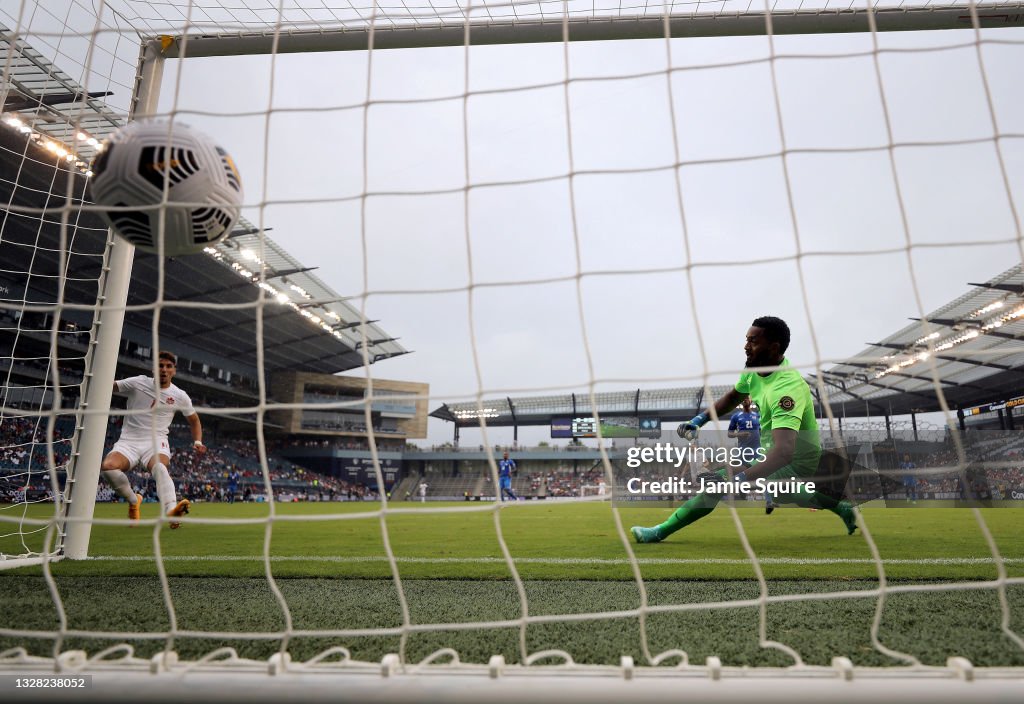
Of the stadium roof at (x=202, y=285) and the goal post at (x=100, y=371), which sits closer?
the goal post at (x=100, y=371)

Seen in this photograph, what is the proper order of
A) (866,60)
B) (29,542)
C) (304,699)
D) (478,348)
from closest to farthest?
(304,699), (478,348), (866,60), (29,542)

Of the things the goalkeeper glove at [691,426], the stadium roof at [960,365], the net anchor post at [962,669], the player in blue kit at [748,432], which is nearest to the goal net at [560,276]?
the net anchor post at [962,669]

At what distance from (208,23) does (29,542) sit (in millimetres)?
5368

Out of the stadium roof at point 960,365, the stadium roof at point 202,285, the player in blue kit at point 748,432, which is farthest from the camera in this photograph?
the stadium roof at point 960,365

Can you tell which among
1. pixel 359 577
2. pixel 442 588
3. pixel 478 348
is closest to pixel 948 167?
pixel 478 348

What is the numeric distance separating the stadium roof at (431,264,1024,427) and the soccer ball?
1567 mm

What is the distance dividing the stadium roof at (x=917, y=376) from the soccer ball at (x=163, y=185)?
157cm

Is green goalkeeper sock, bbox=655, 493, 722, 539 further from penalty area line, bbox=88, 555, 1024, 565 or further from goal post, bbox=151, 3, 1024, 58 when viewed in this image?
goal post, bbox=151, 3, 1024, 58

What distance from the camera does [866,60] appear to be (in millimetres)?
2795

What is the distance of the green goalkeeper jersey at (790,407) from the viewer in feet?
13.0

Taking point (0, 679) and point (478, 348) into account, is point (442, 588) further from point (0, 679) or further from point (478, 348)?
point (0, 679)

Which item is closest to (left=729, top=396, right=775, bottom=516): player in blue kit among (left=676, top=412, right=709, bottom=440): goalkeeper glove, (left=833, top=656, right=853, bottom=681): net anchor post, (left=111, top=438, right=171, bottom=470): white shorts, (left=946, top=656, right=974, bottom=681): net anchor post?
(left=676, top=412, right=709, bottom=440): goalkeeper glove

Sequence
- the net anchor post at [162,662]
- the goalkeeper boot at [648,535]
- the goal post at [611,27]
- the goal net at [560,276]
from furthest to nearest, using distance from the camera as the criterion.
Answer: the goalkeeper boot at [648,535]
the goal post at [611,27]
the goal net at [560,276]
the net anchor post at [162,662]

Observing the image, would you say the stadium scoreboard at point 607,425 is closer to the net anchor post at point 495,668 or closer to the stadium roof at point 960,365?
the stadium roof at point 960,365
